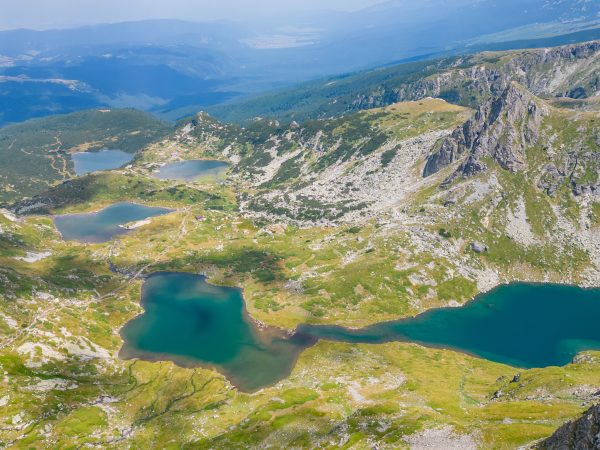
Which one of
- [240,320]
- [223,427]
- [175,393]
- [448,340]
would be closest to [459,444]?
[223,427]

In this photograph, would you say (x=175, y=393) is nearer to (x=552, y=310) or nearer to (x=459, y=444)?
(x=459, y=444)

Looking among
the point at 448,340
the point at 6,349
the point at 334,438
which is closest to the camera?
the point at 334,438

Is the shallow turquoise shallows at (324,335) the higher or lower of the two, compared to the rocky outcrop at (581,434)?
lower

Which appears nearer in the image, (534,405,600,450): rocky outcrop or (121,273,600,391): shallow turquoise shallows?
(534,405,600,450): rocky outcrop

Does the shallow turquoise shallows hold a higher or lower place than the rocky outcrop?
lower

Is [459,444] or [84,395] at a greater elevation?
[459,444]
